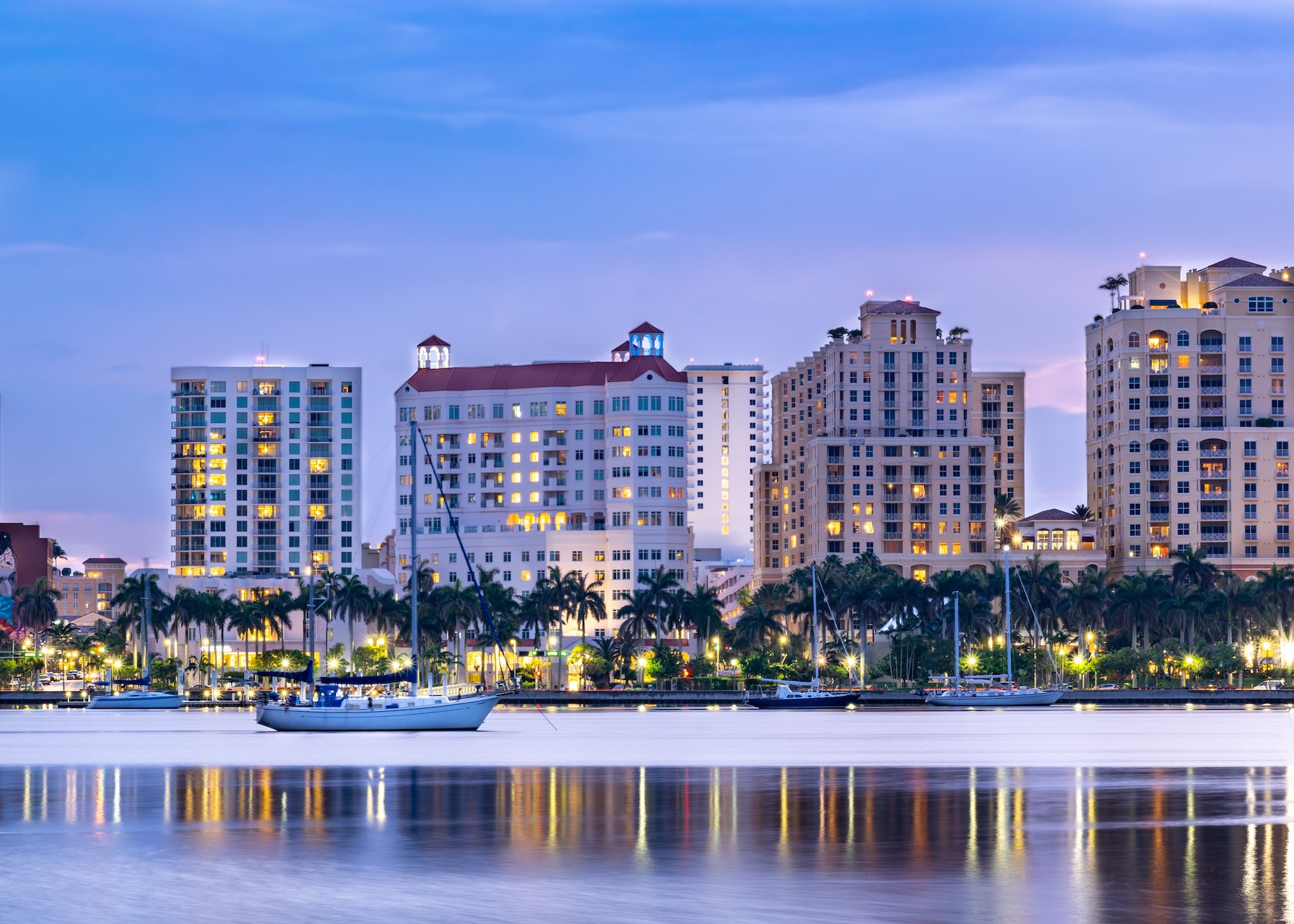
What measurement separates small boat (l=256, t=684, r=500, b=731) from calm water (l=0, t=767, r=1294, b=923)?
171 ft

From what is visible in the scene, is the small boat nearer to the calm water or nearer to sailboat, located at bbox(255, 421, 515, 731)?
sailboat, located at bbox(255, 421, 515, 731)

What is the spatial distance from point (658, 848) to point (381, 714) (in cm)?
8707

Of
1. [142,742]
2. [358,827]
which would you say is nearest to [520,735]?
[142,742]

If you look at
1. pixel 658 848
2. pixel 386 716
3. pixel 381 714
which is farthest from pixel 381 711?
pixel 658 848

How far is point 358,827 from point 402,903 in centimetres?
1883

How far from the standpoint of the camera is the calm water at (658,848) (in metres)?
47.9

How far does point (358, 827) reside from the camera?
6731 cm

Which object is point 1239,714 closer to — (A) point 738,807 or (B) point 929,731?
(B) point 929,731

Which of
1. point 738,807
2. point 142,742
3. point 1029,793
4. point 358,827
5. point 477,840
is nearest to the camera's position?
point 477,840

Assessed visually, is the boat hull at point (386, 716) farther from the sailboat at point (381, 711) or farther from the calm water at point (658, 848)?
the calm water at point (658, 848)

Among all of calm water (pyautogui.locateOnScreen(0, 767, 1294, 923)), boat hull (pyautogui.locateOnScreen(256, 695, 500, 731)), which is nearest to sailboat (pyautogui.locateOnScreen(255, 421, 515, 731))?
boat hull (pyautogui.locateOnScreen(256, 695, 500, 731))

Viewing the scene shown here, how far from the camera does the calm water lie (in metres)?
47.9

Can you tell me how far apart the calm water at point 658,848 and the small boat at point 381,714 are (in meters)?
52.0

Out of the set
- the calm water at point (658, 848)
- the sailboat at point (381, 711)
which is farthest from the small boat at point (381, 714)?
the calm water at point (658, 848)
